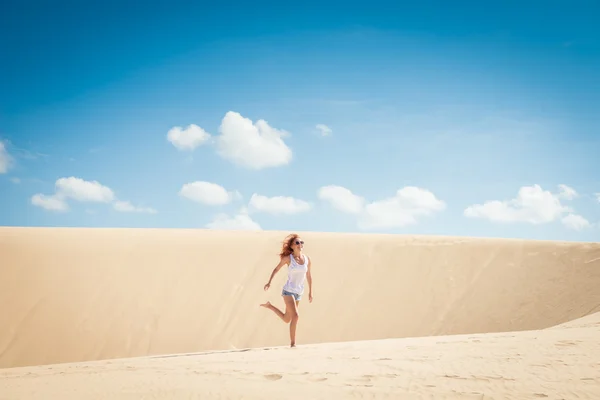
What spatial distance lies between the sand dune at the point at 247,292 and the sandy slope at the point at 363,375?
7.20 m

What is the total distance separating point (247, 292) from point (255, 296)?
332 millimetres

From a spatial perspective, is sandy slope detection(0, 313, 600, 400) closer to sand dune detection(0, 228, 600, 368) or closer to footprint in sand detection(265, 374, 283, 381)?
footprint in sand detection(265, 374, 283, 381)

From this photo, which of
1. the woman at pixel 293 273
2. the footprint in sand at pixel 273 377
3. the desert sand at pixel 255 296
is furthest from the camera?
the desert sand at pixel 255 296

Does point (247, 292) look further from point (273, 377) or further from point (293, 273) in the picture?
point (273, 377)

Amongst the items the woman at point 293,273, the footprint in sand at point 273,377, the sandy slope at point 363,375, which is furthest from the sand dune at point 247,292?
the footprint in sand at point 273,377

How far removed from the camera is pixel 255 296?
14242 mm

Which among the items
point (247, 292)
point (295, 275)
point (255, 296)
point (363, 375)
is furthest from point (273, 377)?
point (247, 292)

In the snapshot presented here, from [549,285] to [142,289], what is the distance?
1230cm

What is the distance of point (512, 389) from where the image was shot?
3.52m

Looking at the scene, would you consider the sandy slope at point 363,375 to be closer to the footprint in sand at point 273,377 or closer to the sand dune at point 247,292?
the footprint in sand at point 273,377

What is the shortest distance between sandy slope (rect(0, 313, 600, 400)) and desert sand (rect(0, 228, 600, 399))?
10 centimetres

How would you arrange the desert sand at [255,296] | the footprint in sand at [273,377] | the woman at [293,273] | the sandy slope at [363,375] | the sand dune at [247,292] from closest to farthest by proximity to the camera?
the sandy slope at [363,375] → the footprint in sand at [273,377] → the woman at [293,273] → the desert sand at [255,296] → the sand dune at [247,292]

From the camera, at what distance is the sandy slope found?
3.58 meters

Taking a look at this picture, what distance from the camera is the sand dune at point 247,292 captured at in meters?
12.3
